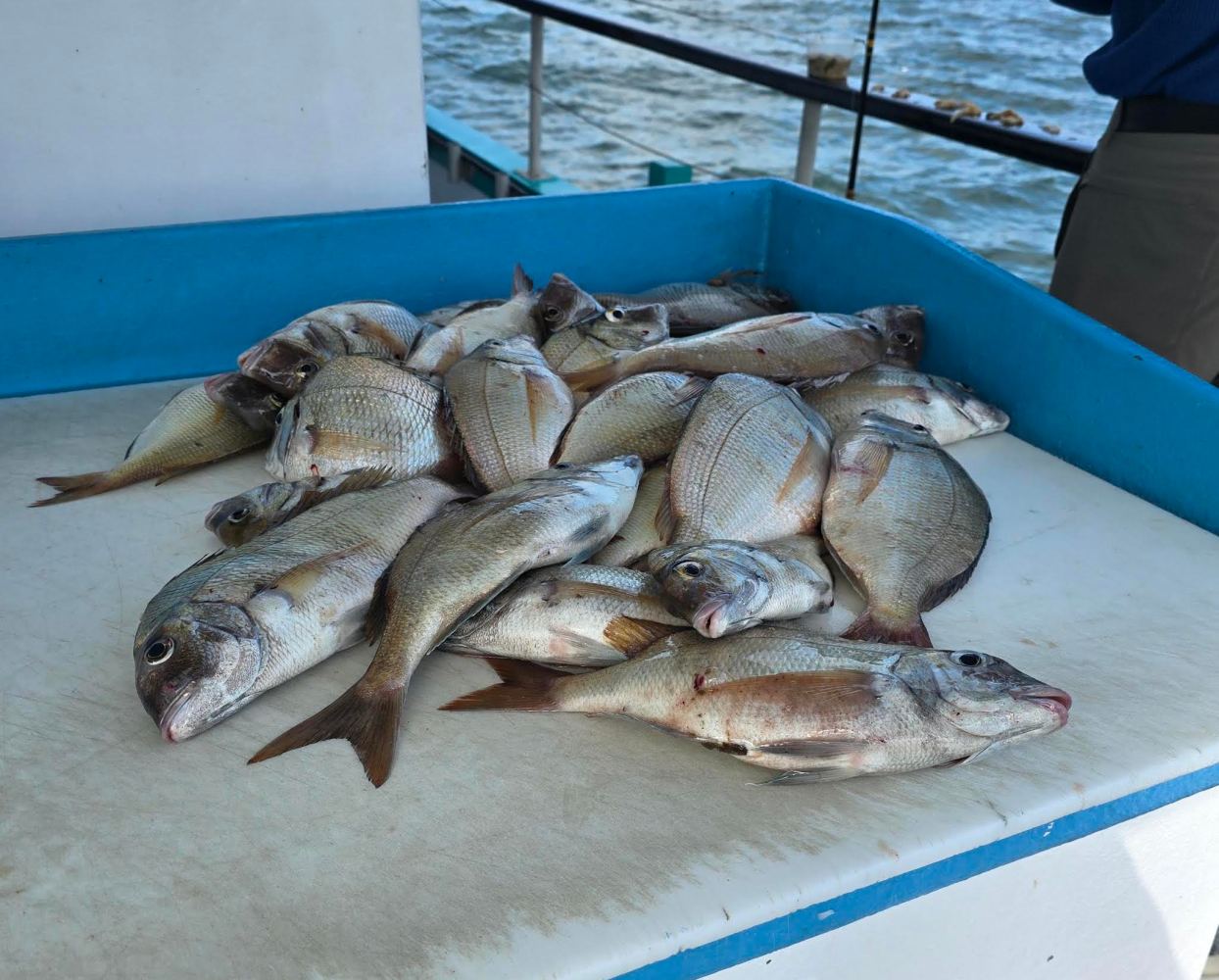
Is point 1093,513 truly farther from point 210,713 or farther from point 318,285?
point 318,285

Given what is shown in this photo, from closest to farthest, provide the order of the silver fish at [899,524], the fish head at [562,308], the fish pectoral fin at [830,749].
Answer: the fish pectoral fin at [830,749], the silver fish at [899,524], the fish head at [562,308]

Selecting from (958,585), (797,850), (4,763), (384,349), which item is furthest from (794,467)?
(4,763)

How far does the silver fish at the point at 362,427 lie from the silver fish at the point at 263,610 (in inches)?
6.2

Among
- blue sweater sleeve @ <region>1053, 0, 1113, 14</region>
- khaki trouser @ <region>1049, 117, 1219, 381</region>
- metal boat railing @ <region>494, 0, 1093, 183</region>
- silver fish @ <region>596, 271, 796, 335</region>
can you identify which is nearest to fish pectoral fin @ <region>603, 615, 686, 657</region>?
silver fish @ <region>596, 271, 796, 335</region>

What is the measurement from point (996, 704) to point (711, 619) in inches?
14.2

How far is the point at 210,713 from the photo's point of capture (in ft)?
4.27

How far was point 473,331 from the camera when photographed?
7.36 feet

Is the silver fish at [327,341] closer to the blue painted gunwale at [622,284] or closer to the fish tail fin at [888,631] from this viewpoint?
the blue painted gunwale at [622,284]

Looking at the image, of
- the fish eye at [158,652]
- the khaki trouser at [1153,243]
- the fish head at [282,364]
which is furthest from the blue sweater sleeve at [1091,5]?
the fish eye at [158,652]

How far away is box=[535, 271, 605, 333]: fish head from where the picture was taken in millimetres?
2262

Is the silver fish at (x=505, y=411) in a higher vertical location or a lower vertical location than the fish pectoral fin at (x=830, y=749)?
higher

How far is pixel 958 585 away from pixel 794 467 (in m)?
0.34

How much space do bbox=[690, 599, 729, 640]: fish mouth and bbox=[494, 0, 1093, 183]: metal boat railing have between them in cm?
220

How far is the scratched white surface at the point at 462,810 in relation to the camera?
1036 millimetres
